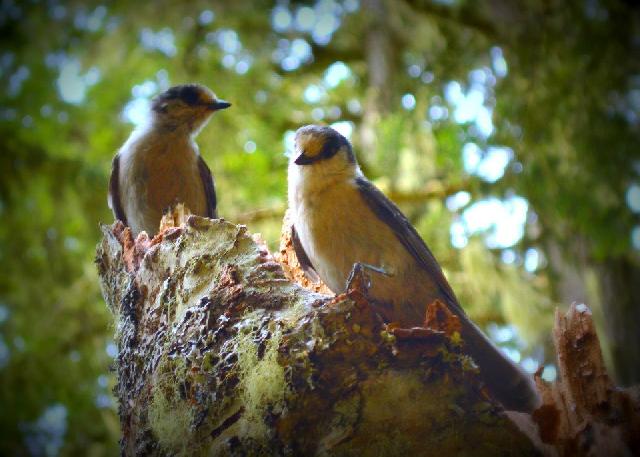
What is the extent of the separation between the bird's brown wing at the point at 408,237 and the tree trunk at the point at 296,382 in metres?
1.07

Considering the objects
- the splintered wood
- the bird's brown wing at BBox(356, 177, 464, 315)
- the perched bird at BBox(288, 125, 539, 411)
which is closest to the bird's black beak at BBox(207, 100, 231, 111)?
the perched bird at BBox(288, 125, 539, 411)

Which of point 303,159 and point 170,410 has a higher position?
point 303,159

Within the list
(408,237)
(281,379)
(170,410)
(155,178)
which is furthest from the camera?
(155,178)

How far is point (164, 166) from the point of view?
4320 millimetres

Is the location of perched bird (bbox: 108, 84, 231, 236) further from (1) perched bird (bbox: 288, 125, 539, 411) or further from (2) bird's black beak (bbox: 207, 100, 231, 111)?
(1) perched bird (bbox: 288, 125, 539, 411)

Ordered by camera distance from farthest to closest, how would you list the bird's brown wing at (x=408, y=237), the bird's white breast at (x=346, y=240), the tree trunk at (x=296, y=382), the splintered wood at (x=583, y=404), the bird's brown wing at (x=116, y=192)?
the bird's brown wing at (x=116, y=192) < the bird's brown wing at (x=408, y=237) < the bird's white breast at (x=346, y=240) < the tree trunk at (x=296, y=382) < the splintered wood at (x=583, y=404)

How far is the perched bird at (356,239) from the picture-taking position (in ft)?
11.1

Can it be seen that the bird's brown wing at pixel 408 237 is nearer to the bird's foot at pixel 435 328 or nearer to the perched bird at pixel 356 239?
the perched bird at pixel 356 239

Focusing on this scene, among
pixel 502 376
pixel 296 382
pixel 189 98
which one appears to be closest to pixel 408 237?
pixel 502 376

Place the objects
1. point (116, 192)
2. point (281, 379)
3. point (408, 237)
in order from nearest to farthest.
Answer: point (281, 379) < point (408, 237) < point (116, 192)

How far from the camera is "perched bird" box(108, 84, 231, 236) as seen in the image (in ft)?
13.9

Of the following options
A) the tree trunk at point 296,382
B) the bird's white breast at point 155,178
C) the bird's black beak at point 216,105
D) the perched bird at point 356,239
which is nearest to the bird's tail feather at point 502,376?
the perched bird at point 356,239

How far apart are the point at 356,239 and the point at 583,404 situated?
5.14ft

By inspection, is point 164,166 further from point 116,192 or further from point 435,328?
point 435,328
